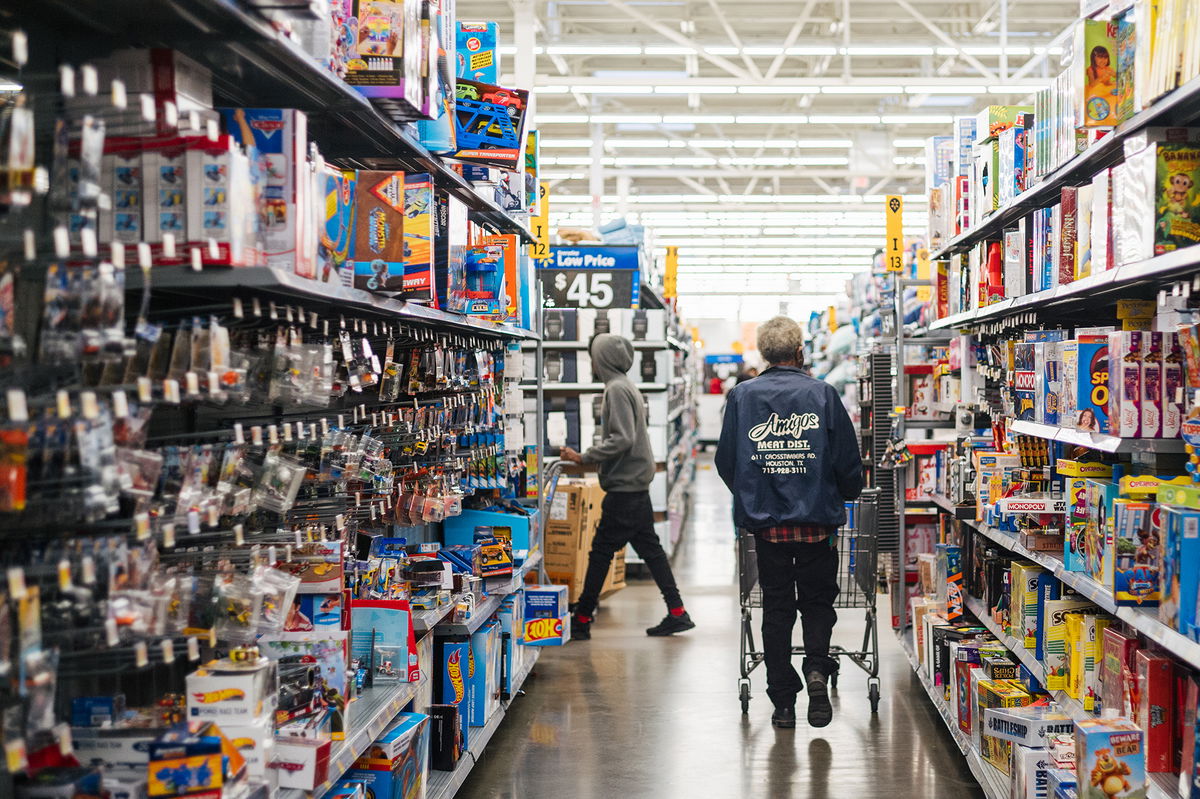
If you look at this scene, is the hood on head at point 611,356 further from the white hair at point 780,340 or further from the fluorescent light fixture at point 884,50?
the fluorescent light fixture at point 884,50

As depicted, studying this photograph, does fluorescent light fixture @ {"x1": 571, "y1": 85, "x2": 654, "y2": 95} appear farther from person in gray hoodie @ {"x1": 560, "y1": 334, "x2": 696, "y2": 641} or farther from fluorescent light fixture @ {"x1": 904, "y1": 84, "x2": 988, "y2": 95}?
person in gray hoodie @ {"x1": 560, "y1": 334, "x2": 696, "y2": 641}

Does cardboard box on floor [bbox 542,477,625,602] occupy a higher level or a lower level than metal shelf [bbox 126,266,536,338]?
lower

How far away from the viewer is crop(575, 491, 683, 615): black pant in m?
6.98

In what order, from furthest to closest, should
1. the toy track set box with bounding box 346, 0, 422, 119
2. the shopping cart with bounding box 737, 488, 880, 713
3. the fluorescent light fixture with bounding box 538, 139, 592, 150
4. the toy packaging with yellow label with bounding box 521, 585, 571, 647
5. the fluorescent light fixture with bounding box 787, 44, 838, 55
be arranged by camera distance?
the fluorescent light fixture with bounding box 538, 139, 592, 150
the fluorescent light fixture with bounding box 787, 44, 838, 55
the toy packaging with yellow label with bounding box 521, 585, 571, 647
the shopping cart with bounding box 737, 488, 880, 713
the toy track set box with bounding box 346, 0, 422, 119

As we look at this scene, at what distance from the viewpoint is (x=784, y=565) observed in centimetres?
500

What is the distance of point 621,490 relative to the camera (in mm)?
7047

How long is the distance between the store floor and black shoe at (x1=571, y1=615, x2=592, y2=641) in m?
0.09

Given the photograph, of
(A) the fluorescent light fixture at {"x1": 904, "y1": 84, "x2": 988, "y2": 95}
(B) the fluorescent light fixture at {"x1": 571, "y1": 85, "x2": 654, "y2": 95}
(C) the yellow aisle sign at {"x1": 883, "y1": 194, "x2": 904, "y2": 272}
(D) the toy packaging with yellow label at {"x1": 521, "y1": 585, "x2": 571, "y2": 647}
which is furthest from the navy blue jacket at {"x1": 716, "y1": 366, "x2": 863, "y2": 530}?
(A) the fluorescent light fixture at {"x1": 904, "y1": 84, "x2": 988, "y2": 95}

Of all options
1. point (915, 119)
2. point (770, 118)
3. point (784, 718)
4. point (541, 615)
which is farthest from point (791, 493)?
point (915, 119)

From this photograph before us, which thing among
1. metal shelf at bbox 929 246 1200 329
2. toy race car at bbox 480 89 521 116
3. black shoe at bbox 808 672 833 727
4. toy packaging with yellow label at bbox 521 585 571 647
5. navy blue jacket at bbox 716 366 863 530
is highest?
toy race car at bbox 480 89 521 116

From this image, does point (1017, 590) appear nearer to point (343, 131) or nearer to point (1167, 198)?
point (1167, 198)

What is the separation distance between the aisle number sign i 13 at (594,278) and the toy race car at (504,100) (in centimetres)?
516

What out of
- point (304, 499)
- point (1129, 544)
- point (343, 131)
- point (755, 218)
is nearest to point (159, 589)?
point (304, 499)

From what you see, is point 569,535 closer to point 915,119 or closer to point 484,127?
point 484,127
